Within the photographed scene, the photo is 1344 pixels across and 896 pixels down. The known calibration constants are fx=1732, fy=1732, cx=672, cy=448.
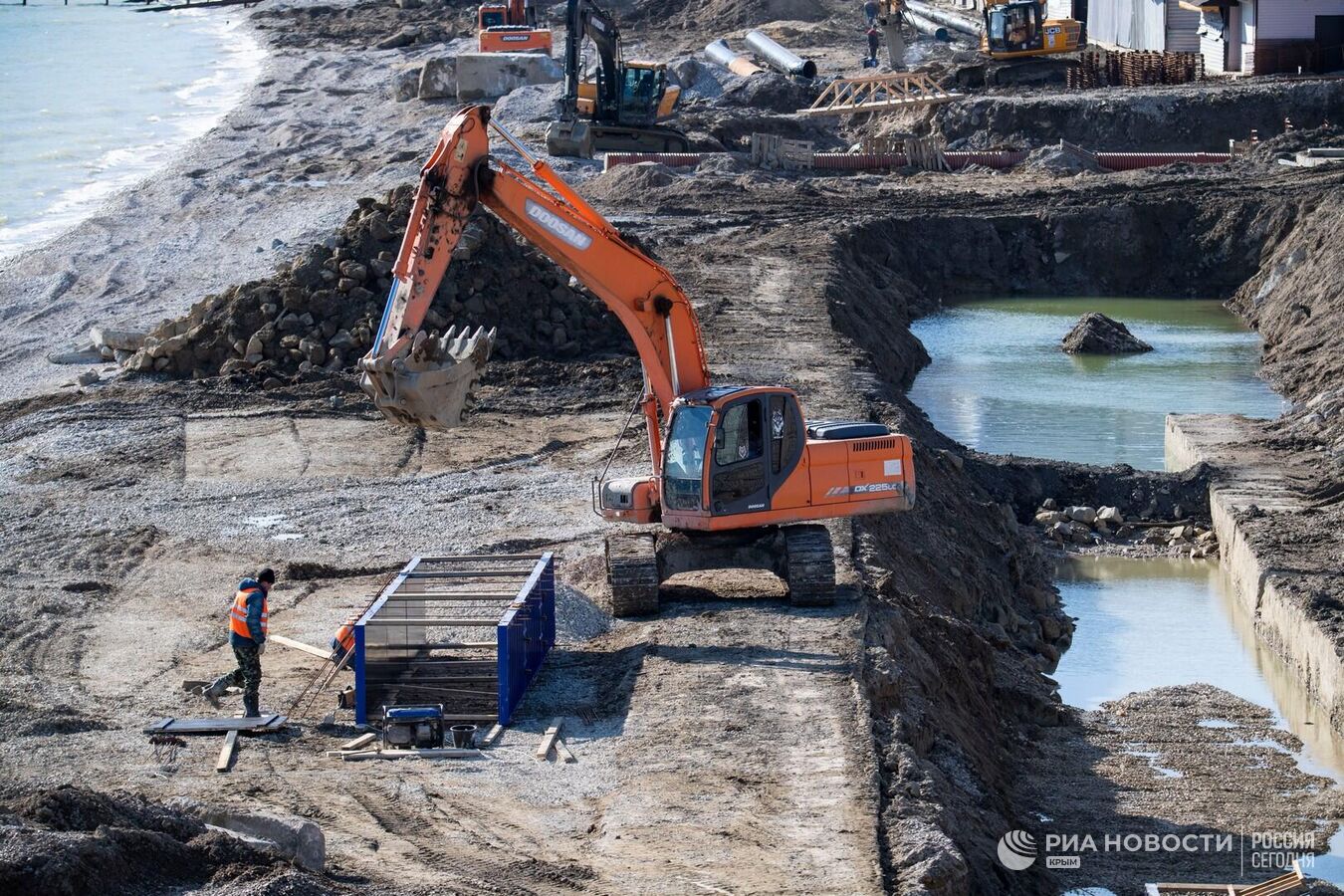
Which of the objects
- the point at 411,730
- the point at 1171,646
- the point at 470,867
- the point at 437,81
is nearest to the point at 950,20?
the point at 437,81

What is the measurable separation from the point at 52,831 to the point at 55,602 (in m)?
8.69

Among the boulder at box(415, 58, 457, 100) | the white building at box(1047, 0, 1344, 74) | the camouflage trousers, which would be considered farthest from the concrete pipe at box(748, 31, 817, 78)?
the camouflage trousers

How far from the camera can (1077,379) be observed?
114ft

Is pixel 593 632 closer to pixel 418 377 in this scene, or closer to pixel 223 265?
pixel 418 377

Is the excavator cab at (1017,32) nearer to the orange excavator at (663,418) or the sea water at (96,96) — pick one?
the sea water at (96,96)

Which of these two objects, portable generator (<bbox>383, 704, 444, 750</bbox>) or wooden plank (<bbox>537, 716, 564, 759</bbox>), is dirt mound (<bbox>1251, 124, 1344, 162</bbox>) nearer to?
wooden plank (<bbox>537, 716, 564, 759</bbox>)

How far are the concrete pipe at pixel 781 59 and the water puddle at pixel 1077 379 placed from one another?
2035cm

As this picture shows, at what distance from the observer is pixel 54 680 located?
51.2 ft

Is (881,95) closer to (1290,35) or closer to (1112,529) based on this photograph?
(1290,35)

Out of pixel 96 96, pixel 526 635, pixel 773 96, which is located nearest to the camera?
pixel 526 635

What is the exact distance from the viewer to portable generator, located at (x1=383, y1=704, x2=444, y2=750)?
1348 centimetres

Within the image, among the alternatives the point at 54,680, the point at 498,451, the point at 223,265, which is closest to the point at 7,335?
the point at 223,265

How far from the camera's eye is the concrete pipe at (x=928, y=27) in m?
71.9

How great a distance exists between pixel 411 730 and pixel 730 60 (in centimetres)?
5298
